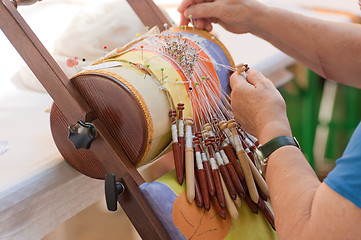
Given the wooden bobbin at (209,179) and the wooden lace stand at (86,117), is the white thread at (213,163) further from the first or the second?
the wooden lace stand at (86,117)

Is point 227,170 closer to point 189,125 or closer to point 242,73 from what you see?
point 189,125

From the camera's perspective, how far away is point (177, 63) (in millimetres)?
864

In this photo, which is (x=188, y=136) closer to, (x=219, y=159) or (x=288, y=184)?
(x=219, y=159)

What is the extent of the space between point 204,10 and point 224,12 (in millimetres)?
52

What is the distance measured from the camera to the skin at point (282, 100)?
0.50 m

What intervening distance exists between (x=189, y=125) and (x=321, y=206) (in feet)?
1.16

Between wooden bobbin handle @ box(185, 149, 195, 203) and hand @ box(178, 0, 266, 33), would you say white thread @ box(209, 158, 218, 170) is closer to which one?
wooden bobbin handle @ box(185, 149, 195, 203)

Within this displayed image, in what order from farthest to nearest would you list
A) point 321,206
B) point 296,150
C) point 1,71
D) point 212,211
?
point 1,71 → point 212,211 → point 296,150 → point 321,206

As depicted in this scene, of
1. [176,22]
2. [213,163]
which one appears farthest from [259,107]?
[176,22]

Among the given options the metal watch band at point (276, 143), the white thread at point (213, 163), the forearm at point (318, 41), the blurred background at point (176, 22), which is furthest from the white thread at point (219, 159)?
the blurred background at point (176, 22)

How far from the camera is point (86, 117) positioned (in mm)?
728

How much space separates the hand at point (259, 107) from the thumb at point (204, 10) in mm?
245

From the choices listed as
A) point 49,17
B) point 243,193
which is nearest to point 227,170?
point 243,193

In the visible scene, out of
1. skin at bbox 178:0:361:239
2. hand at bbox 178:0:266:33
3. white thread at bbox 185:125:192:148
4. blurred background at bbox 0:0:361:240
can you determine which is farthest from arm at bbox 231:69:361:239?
blurred background at bbox 0:0:361:240
